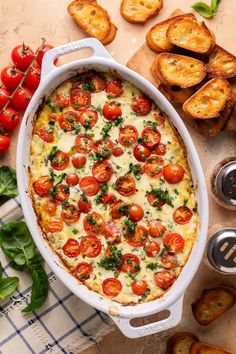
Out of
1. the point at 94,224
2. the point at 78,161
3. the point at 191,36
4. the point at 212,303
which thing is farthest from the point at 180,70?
the point at 212,303

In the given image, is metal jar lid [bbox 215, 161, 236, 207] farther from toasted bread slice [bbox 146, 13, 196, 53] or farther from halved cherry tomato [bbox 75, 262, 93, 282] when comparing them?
halved cherry tomato [bbox 75, 262, 93, 282]

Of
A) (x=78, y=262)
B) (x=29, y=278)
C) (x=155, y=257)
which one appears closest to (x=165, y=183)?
(x=155, y=257)

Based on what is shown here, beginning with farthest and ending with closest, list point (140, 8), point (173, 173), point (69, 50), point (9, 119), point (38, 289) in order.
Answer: point (140, 8), point (9, 119), point (38, 289), point (173, 173), point (69, 50)

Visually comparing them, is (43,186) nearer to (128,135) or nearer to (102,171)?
(102,171)

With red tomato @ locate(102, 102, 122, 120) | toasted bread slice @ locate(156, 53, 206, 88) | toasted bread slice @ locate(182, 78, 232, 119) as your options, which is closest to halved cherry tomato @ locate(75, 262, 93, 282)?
red tomato @ locate(102, 102, 122, 120)

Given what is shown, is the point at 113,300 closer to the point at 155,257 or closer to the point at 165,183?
the point at 155,257

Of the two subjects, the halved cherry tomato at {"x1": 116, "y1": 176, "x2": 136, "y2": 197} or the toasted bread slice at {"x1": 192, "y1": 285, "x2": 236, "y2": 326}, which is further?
the toasted bread slice at {"x1": 192, "y1": 285, "x2": 236, "y2": 326}
